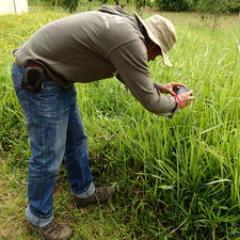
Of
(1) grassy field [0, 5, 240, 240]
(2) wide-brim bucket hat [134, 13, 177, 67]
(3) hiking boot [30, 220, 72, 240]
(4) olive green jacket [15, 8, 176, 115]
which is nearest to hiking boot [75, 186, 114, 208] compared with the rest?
(1) grassy field [0, 5, 240, 240]

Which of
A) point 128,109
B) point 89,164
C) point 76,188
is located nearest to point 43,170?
point 76,188

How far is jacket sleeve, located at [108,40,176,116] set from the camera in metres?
2.00

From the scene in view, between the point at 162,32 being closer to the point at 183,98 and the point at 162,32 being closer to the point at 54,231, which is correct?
the point at 183,98

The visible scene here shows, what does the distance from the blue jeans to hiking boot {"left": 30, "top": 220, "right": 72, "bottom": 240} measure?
36 millimetres

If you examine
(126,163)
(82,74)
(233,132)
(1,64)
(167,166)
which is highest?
(82,74)

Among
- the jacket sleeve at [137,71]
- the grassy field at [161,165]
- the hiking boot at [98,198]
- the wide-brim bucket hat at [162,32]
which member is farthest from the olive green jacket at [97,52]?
the hiking boot at [98,198]

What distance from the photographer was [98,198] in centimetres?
287

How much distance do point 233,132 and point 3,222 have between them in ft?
5.40

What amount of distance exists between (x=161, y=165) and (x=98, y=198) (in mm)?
572

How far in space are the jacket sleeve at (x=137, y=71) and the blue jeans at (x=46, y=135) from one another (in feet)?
1.46

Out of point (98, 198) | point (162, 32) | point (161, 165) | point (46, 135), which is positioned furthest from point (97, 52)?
point (98, 198)

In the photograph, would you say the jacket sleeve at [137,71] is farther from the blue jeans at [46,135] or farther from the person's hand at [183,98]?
the blue jeans at [46,135]

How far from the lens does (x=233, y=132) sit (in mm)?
2570

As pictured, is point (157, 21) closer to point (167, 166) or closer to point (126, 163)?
point (167, 166)
